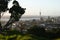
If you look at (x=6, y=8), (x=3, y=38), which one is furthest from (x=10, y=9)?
(x=3, y=38)

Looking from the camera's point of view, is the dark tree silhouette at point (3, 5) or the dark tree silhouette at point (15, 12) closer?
the dark tree silhouette at point (3, 5)

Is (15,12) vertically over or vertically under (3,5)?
under

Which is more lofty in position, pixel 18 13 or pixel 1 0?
pixel 1 0

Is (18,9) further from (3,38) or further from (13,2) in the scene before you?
(3,38)

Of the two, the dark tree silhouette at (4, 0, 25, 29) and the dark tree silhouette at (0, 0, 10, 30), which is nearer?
the dark tree silhouette at (0, 0, 10, 30)

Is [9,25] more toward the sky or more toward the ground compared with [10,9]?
more toward the ground

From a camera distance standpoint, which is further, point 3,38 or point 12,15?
point 12,15

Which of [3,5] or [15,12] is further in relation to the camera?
[15,12]

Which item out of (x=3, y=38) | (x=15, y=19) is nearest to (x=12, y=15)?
(x=15, y=19)

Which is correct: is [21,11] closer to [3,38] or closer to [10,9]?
[10,9]
